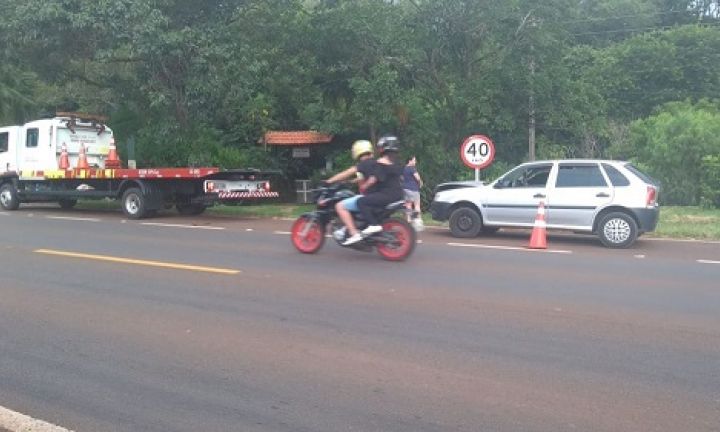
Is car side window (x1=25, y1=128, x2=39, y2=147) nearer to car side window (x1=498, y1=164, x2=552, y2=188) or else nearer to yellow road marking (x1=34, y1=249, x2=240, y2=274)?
yellow road marking (x1=34, y1=249, x2=240, y2=274)

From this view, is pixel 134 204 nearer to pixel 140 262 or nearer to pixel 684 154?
pixel 140 262

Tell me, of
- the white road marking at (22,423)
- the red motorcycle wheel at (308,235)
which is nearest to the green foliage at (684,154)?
the red motorcycle wheel at (308,235)

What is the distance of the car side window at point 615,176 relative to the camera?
41.3 feet

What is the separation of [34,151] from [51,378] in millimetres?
17603

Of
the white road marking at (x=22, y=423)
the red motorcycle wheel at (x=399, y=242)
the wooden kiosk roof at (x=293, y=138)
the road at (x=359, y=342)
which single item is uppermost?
the wooden kiosk roof at (x=293, y=138)

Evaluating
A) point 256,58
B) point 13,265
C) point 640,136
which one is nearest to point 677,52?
point 640,136

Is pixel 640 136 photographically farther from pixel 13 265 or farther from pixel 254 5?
pixel 13 265

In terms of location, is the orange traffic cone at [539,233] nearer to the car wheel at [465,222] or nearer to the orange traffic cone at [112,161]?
the car wheel at [465,222]

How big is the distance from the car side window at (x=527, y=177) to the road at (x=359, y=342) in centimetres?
292

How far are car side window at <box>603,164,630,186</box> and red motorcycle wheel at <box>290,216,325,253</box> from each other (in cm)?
558

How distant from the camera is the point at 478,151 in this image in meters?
16.7

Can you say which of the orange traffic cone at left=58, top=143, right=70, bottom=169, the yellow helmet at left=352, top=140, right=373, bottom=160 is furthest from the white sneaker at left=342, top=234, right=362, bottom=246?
the orange traffic cone at left=58, top=143, right=70, bottom=169

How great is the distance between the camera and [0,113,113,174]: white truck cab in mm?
20391

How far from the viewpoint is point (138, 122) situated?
24.1 metres
